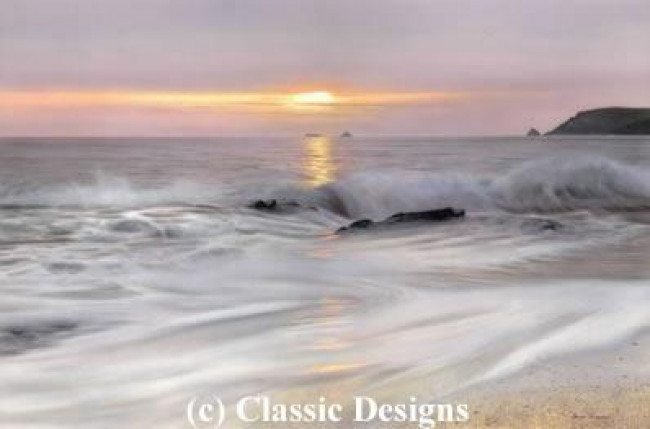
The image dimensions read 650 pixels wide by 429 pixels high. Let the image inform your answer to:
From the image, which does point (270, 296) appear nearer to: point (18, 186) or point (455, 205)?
point (455, 205)

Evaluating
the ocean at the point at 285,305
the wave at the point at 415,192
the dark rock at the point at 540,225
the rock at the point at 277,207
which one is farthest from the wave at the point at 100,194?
the dark rock at the point at 540,225

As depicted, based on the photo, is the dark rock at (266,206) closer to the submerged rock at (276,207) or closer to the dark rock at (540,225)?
the submerged rock at (276,207)

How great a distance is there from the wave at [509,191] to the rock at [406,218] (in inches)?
144

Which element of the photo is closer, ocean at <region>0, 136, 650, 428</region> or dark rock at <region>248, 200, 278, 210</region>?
ocean at <region>0, 136, 650, 428</region>

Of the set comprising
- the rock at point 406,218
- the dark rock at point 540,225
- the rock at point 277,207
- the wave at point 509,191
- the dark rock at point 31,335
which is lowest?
the dark rock at point 31,335

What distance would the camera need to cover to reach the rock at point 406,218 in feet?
42.8

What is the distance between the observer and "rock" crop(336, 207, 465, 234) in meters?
13.0

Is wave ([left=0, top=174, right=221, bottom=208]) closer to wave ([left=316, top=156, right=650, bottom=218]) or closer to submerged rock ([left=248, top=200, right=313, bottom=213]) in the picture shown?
submerged rock ([left=248, top=200, right=313, bottom=213])

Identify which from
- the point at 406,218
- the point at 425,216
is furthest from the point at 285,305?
the point at 425,216

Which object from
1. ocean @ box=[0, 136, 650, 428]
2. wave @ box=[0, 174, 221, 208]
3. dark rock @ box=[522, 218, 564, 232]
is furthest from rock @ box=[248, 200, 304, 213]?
dark rock @ box=[522, 218, 564, 232]

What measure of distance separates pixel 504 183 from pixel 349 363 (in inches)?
706

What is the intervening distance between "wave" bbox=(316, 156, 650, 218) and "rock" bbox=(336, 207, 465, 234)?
3.65m

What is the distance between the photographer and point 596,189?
2202 cm

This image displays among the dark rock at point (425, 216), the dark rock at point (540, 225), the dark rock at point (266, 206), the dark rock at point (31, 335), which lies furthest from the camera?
the dark rock at point (266, 206)
